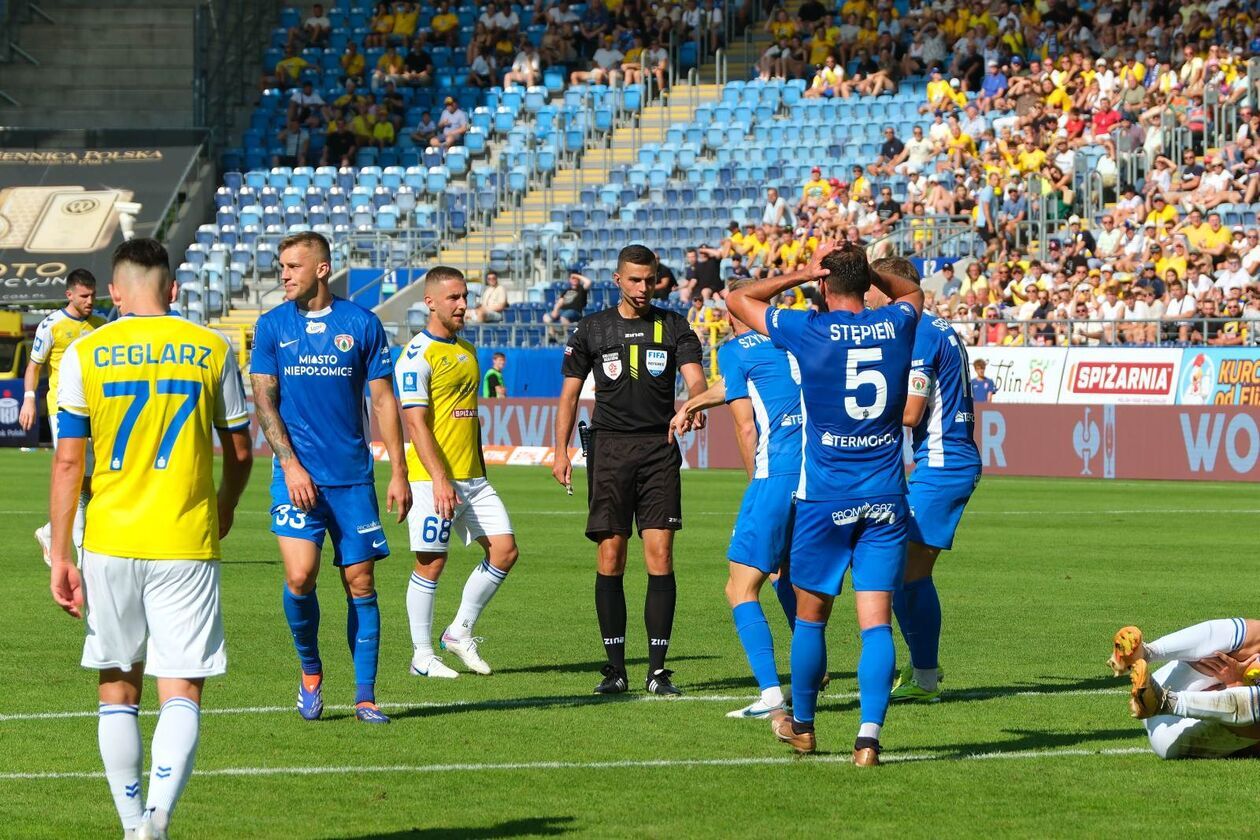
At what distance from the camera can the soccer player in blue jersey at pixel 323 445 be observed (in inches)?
370

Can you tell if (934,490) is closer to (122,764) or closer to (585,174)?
(122,764)

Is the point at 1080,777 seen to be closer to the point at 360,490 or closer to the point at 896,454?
the point at 896,454

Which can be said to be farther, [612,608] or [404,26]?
[404,26]

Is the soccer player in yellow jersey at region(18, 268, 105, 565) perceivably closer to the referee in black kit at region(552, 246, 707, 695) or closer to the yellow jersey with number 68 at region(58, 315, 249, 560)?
the referee in black kit at region(552, 246, 707, 695)

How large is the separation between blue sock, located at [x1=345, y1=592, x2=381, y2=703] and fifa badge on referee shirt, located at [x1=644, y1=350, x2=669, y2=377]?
6.83 ft

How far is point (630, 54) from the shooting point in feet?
151

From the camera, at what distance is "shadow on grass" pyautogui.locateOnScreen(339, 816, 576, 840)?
6.93m

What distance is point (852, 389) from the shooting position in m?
8.13

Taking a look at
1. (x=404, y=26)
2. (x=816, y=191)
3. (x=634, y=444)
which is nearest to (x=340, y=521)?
(x=634, y=444)

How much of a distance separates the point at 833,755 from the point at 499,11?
4187cm

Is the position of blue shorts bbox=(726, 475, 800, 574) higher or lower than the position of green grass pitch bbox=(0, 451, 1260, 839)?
higher

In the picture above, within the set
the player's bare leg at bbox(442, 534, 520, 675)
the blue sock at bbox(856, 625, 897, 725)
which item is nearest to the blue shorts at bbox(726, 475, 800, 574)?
the blue sock at bbox(856, 625, 897, 725)

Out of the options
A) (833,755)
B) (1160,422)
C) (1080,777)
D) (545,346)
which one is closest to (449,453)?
(833,755)

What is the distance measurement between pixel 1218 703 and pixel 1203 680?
0.35 ft
